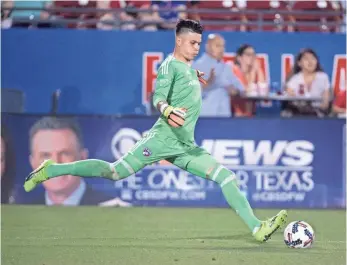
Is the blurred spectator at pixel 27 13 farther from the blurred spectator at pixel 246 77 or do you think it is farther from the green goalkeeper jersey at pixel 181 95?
the green goalkeeper jersey at pixel 181 95

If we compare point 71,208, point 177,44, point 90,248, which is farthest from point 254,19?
point 90,248

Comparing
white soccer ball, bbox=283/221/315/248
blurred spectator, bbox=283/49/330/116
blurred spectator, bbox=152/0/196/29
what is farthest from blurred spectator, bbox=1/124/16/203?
white soccer ball, bbox=283/221/315/248

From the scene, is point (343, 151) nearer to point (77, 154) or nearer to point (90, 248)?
point (77, 154)

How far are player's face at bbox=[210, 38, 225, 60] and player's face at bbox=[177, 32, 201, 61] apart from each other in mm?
6345

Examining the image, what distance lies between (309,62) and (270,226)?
813 cm

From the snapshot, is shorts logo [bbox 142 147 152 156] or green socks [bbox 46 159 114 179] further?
green socks [bbox 46 159 114 179]

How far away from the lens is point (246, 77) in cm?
1702

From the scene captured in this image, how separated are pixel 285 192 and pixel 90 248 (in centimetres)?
673

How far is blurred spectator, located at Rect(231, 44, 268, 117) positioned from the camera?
55.2ft

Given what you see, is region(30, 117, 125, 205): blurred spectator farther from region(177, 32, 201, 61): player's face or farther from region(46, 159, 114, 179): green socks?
region(177, 32, 201, 61): player's face

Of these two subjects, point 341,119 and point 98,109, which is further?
point 98,109

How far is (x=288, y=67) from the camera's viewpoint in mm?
17844

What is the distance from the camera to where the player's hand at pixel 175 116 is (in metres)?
9.14

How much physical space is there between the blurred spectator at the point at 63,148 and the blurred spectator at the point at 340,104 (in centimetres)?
467
